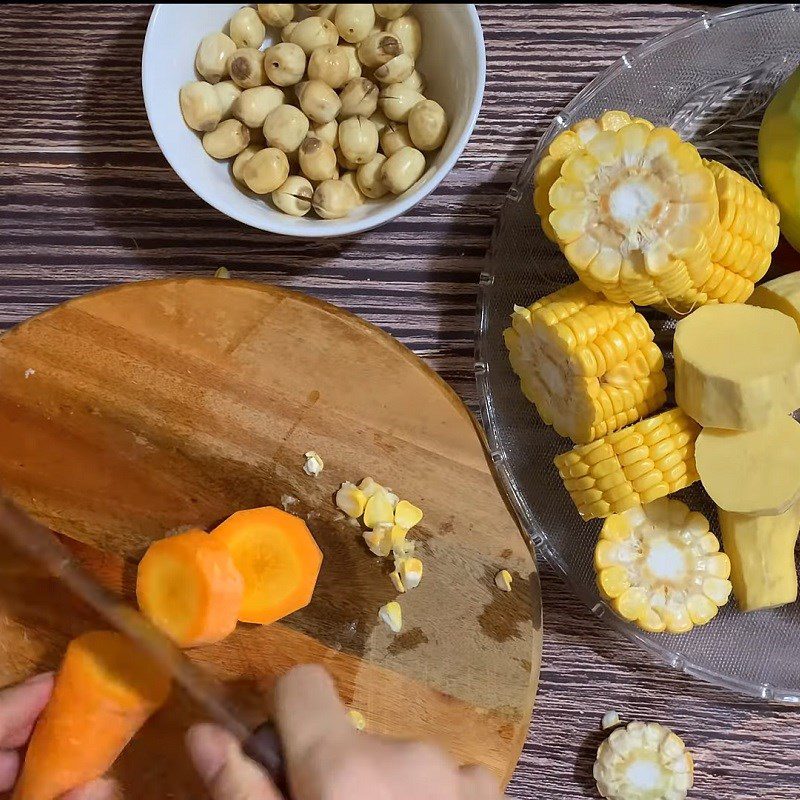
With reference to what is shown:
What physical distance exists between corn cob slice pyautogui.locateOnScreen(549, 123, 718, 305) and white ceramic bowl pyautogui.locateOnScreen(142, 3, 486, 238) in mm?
115

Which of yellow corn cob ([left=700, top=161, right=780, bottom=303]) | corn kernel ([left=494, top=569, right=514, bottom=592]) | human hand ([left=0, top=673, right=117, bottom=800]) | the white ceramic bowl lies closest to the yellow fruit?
yellow corn cob ([left=700, top=161, right=780, bottom=303])

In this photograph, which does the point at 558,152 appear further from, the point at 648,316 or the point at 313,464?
the point at 313,464

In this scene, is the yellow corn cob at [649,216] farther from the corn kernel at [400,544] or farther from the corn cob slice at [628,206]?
the corn kernel at [400,544]

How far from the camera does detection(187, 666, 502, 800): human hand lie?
0.61m

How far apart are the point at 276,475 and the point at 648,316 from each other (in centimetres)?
40

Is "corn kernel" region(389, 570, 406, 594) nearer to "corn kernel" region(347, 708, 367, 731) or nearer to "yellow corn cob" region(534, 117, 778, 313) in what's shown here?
"corn kernel" region(347, 708, 367, 731)

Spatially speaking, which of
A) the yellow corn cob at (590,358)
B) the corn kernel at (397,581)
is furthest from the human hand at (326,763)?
the yellow corn cob at (590,358)

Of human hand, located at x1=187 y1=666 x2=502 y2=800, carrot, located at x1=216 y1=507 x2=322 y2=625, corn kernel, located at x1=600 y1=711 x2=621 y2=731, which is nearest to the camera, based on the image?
human hand, located at x1=187 y1=666 x2=502 y2=800

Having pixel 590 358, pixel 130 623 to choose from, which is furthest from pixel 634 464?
pixel 130 623

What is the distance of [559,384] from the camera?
2.30 ft

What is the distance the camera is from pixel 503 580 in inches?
28.9

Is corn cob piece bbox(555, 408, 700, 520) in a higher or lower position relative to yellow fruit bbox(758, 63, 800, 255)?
lower

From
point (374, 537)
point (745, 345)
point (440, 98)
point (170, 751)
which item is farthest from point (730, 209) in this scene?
point (170, 751)

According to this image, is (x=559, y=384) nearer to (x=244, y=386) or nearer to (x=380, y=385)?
(x=380, y=385)
